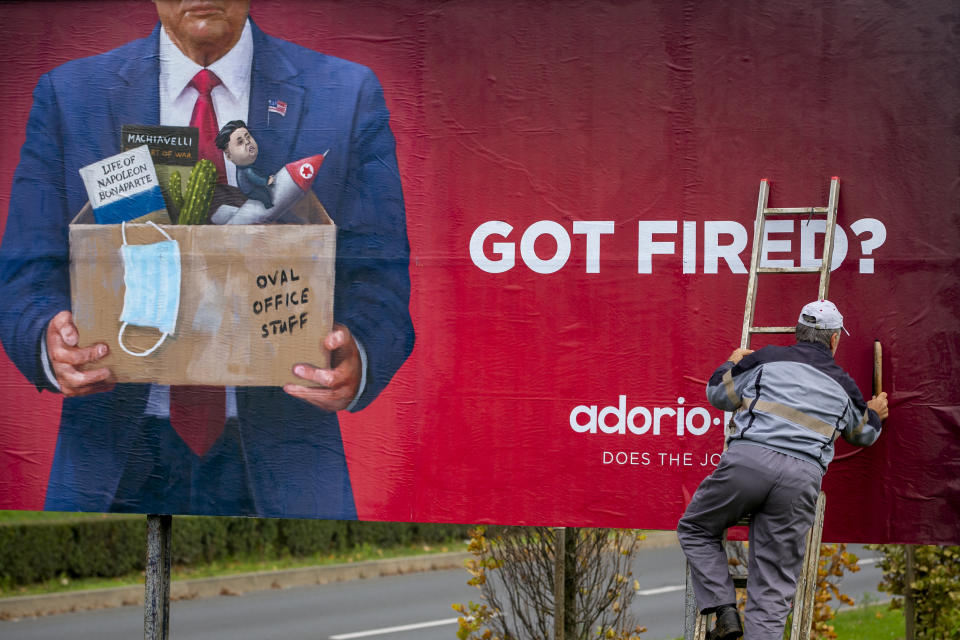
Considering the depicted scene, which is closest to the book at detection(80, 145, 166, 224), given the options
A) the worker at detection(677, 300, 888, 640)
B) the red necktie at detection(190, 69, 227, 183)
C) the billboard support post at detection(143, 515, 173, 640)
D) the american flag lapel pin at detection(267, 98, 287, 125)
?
the red necktie at detection(190, 69, 227, 183)

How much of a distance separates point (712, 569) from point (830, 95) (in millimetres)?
2434

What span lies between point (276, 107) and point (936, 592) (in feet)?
19.1

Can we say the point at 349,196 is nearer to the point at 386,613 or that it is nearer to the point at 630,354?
the point at 630,354

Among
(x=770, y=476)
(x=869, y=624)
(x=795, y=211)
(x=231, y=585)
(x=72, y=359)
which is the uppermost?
(x=795, y=211)

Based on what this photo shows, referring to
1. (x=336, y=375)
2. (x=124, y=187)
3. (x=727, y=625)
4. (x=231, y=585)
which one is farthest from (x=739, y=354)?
(x=231, y=585)

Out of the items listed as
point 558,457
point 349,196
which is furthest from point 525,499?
point 349,196

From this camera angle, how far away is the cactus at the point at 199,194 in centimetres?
600

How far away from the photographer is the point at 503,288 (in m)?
5.76

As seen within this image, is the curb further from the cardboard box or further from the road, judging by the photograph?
the cardboard box

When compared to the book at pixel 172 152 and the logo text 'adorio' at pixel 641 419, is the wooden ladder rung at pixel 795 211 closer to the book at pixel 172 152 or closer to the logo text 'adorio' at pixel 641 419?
the logo text 'adorio' at pixel 641 419

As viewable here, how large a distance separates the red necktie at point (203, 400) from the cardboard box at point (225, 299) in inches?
2.9

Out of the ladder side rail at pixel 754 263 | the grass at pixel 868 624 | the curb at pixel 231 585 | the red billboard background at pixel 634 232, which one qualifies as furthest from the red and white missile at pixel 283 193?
the grass at pixel 868 624

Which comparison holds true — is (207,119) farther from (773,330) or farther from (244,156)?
(773,330)

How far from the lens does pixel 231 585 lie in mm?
13633
